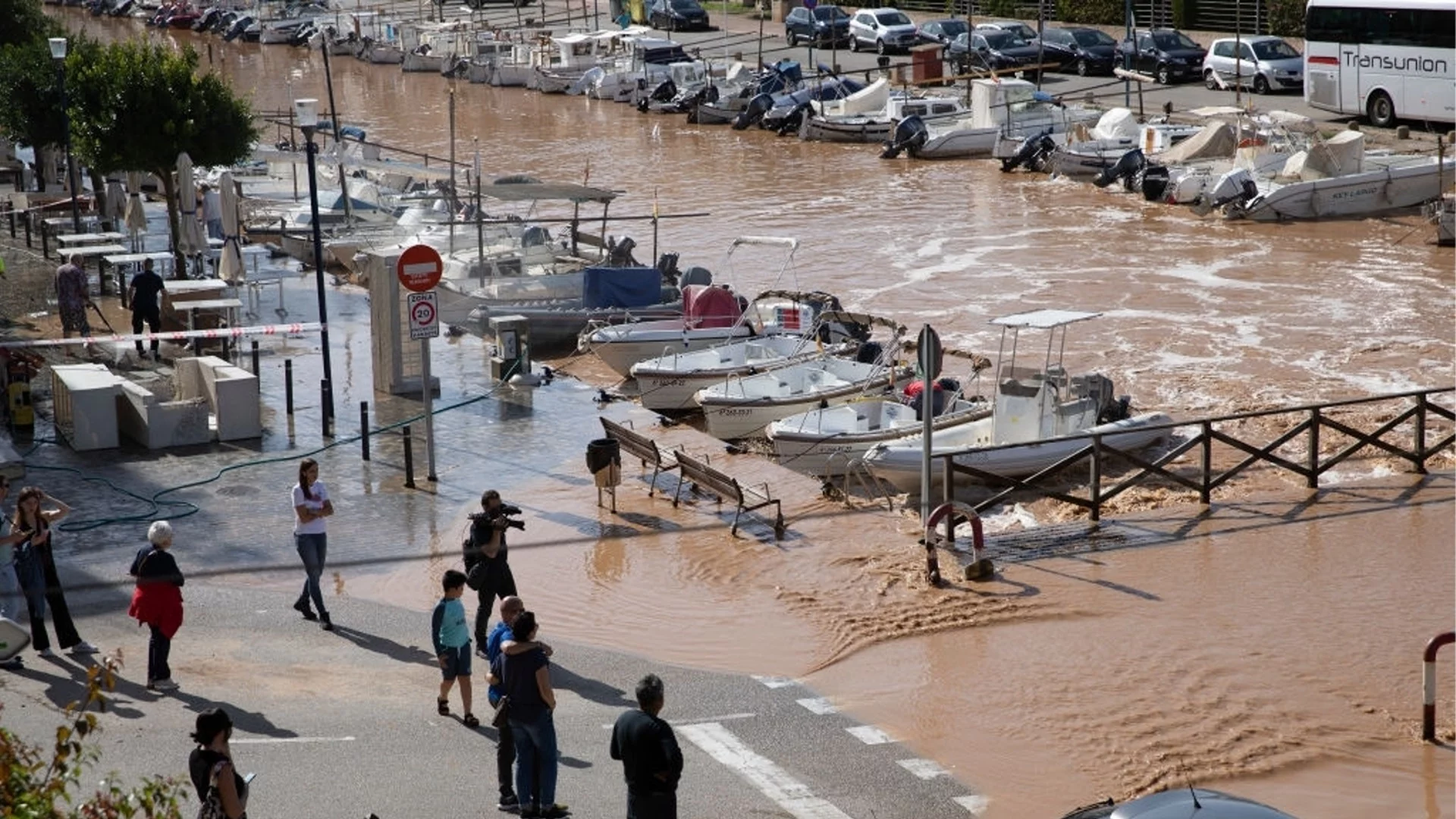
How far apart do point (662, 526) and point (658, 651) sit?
317 centimetres

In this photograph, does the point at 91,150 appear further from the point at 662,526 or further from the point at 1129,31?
the point at 1129,31

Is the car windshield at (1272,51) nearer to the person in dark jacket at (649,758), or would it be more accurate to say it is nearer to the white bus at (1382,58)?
the white bus at (1382,58)

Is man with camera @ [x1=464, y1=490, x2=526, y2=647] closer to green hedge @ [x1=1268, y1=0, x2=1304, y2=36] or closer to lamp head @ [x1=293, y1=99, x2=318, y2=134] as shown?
lamp head @ [x1=293, y1=99, x2=318, y2=134]

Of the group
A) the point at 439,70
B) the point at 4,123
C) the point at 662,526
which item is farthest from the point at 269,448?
the point at 439,70

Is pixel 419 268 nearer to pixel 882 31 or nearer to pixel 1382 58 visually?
pixel 1382 58

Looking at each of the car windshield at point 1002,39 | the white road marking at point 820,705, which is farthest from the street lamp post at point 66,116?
the car windshield at point 1002,39

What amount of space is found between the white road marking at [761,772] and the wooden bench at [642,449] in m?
6.10

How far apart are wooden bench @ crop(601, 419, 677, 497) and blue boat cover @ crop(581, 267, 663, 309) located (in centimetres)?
766

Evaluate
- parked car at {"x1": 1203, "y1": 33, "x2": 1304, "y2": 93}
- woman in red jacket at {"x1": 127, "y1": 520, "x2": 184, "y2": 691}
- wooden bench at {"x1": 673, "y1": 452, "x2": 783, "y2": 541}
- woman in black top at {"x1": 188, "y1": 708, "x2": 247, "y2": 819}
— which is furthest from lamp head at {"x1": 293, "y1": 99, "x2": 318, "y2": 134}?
parked car at {"x1": 1203, "y1": 33, "x2": 1304, "y2": 93}

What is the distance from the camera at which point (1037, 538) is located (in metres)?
16.5

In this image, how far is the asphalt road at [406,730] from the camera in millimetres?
10578

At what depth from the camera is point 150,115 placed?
29859 millimetres

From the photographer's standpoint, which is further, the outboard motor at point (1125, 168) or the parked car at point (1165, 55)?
the parked car at point (1165, 55)

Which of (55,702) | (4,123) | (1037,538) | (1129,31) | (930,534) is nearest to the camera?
(55,702)
